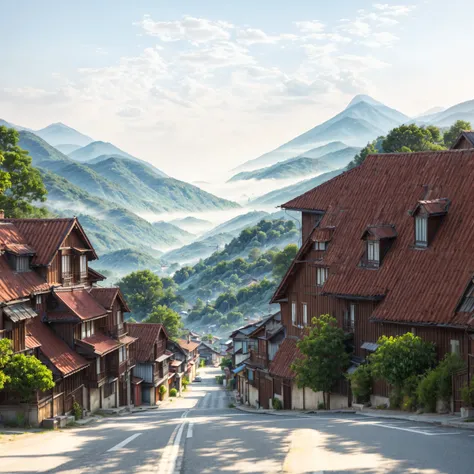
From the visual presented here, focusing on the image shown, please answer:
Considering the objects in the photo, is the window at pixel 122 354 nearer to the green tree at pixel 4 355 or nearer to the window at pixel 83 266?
the window at pixel 83 266

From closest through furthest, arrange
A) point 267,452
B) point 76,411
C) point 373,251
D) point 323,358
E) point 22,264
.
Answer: point 267,452 < point 373,251 < point 323,358 < point 76,411 < point 22,264

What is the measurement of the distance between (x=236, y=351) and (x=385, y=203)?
63.4m

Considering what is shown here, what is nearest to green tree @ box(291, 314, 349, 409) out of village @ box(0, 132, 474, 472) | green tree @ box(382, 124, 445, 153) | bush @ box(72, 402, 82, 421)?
village @ box(0, 132, 474, 472)

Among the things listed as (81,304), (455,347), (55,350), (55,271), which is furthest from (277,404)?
(455,347)

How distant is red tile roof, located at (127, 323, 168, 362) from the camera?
72881mm

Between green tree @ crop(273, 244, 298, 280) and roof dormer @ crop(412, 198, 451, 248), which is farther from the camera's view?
green tree @ crop(273, 244, 298, 280)

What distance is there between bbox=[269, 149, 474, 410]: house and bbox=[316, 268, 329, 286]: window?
2.7 inches

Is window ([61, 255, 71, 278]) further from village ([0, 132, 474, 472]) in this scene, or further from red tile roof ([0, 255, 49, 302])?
red tile roof ([0, 255, 49, 302])

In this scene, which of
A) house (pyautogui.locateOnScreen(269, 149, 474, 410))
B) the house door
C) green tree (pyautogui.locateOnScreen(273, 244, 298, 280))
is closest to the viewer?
house (pyautogui.locateOnScreen(269, 149, 474, 410))

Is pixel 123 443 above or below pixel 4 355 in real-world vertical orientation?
below

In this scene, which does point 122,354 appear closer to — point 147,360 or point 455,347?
point 147,360

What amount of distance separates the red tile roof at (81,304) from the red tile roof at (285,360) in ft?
42.0

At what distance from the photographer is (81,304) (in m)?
52.6

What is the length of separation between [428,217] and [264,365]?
83.0 ft
